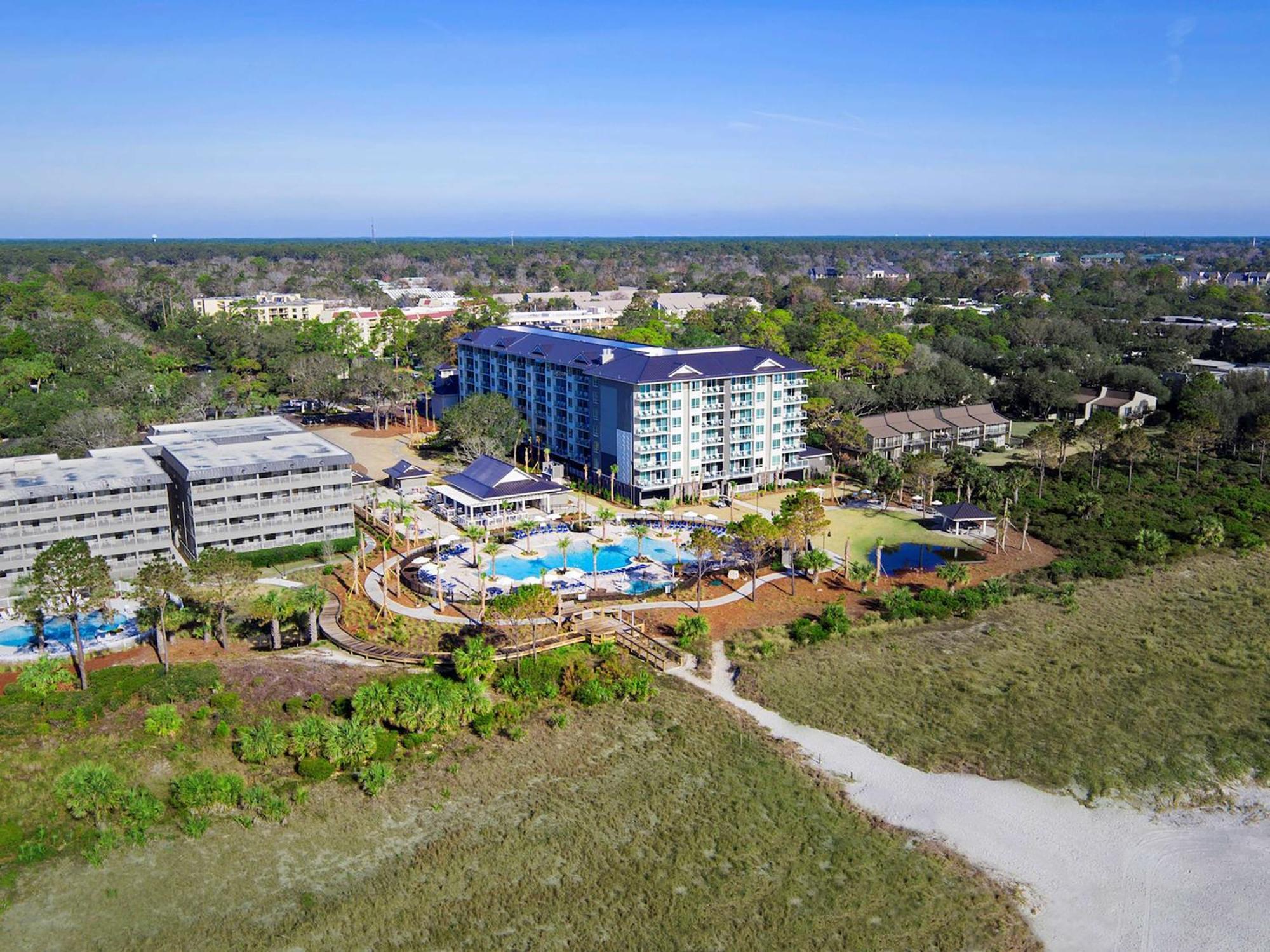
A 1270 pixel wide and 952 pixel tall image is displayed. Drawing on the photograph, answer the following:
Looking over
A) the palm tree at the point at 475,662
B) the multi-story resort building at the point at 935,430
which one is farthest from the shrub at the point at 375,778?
the multi-story resort building at the point at 935,430

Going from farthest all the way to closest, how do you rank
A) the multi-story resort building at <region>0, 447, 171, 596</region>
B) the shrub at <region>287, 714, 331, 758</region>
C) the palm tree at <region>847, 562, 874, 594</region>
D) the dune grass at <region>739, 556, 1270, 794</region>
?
the palm tree at <region>847, 562, 874, 594</region>
the multi-story resort building at <region>0, 447, 171, 596</region>
the dune grass at <region>739, 556, 1270, 794</region>
the shrub at <region>287, 714, 331, 758</region>

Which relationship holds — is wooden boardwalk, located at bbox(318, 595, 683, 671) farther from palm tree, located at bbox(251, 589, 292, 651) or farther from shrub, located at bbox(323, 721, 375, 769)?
shrub, located at bbox(323, 721, 375, 769)

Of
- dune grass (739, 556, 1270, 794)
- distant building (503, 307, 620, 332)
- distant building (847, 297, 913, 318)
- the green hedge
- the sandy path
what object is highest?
distant building (847, 297, 913, 318)

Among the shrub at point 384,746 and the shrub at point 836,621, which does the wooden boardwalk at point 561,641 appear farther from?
the shrub at point 836,621

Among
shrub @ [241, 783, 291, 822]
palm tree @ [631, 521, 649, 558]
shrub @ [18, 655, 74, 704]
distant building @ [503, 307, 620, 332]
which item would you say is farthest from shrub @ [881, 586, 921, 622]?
distant building @ [503, 307, 620, 332]

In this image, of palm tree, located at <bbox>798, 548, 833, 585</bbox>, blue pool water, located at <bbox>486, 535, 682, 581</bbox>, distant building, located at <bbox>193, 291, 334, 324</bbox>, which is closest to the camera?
palm tree, located at <bbox>798, 548, 833, 585</bbox>

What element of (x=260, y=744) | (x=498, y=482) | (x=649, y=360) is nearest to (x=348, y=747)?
(x=260, y=744)

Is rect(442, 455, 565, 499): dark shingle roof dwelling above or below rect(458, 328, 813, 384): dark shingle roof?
below
